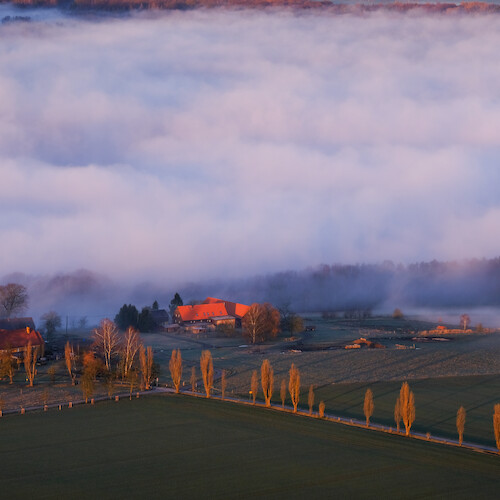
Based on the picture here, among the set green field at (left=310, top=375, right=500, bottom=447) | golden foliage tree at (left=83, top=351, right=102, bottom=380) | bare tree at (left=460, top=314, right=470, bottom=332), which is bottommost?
green field at (left=310, top=375, right=500, bottom=447)

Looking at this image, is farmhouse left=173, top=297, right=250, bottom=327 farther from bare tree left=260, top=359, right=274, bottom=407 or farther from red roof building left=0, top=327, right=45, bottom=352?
bare tree left=260, top=359, right=274, bottom=407

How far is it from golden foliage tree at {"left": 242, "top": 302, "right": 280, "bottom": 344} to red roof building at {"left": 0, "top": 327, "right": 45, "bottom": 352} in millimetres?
41984

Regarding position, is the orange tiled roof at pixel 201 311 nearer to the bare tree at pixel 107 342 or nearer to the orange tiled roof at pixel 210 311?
the orange tiled roof at pixel 210 311

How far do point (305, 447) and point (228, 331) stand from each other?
9107cm

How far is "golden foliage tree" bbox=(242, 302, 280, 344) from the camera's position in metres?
128

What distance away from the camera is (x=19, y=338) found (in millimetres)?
108750

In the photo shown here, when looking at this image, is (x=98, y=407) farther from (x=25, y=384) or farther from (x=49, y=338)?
(x=49, y=338)

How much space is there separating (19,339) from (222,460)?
246 ft

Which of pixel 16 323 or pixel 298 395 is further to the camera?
pixel 16 323

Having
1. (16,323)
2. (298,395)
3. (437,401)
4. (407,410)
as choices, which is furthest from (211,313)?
(407,410)

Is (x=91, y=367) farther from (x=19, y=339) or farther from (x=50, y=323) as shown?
(x=50, y=323)

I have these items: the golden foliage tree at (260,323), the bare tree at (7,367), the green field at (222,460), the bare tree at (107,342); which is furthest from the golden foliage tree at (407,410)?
the golden foliage tree at (260,323)

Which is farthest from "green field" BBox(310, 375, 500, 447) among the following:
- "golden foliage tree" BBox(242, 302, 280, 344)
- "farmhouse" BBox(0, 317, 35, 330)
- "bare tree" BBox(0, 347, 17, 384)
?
"farmhouse" BBox(0, 317, 35, 330)

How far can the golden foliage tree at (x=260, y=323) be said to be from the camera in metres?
128
